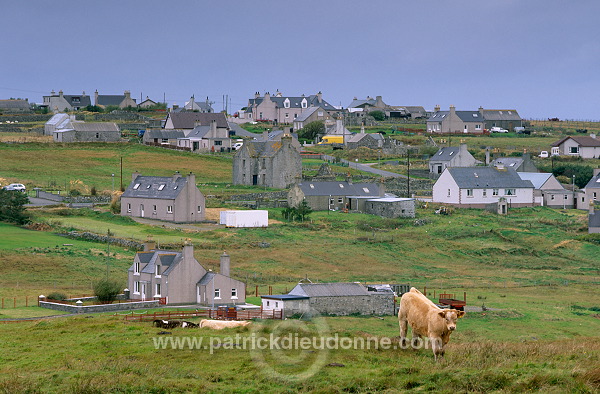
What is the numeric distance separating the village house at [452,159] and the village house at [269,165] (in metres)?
19.7

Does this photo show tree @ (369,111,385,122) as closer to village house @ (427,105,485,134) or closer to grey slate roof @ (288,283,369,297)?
village house @ (427,105,485,134)

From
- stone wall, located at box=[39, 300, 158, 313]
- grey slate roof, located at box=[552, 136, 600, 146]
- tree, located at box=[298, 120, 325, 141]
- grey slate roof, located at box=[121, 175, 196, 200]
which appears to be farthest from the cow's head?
tree, located at box=[298, 120, 325, 141]

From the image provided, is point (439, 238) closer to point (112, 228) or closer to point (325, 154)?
point (112, 228)

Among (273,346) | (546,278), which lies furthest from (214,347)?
(546,278)

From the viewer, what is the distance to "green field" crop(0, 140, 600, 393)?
2414 centimetres

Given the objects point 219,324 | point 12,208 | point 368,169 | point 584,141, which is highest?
point 584,141

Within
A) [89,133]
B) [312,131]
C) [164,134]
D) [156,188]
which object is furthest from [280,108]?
[156,188]

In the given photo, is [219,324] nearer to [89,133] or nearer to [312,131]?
[89,133]

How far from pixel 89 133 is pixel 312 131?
34099mm

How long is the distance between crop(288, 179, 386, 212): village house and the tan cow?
2219 inches

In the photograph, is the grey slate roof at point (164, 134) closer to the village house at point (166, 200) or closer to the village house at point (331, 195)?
the village house at point (331, 195)

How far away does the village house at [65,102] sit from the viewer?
537 ft

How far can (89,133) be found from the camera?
406ft

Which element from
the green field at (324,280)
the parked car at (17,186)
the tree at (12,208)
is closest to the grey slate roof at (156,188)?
the green field at (324,280)
